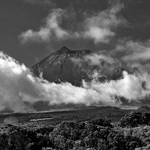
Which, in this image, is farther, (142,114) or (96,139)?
(142,114)

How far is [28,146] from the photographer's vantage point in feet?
96.2

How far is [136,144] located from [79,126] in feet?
17.3

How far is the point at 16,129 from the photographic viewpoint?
101 ft

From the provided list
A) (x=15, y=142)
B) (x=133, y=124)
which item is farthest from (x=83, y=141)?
(x=133, y=124)

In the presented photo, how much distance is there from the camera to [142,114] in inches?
1716

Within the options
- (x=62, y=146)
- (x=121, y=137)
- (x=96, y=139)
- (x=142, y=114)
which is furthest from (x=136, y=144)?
(x=142, y=114)

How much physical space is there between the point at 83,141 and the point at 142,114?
50.3 ft

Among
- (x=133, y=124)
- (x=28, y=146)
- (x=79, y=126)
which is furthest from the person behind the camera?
(x=133, y=124)

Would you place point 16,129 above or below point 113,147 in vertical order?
above

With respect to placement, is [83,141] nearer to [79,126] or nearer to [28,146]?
[79,126]

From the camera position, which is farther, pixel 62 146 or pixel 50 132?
pixel 50 132

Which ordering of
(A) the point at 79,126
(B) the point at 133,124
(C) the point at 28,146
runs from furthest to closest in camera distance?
1. (B) the point at 133,124
2. (A) the point at 79,126
3. (C) the point at 28,146

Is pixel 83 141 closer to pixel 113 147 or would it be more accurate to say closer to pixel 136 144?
pixel 113 147

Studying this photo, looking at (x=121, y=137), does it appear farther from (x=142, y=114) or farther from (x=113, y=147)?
(x=142, y=114)
